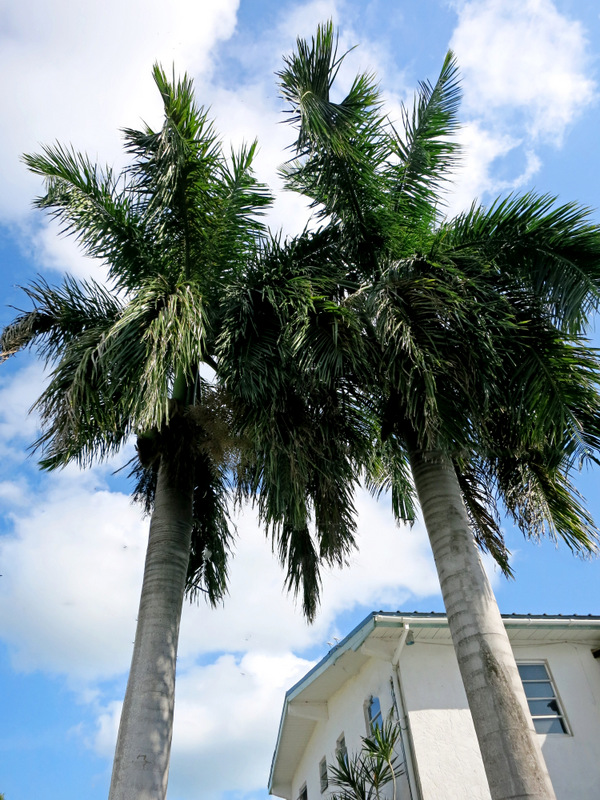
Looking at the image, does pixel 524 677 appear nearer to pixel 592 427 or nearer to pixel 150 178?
pixel 592 427

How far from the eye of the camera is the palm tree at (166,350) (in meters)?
7.89

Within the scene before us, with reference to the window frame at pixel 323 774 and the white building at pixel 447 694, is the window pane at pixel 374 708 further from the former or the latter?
the window frame at pixel 323 774

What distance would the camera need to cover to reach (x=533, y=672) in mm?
13281

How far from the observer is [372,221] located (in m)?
8.87

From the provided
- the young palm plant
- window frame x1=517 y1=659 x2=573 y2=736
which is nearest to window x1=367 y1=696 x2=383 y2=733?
the young palm plant

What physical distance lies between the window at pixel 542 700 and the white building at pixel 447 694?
2 cm

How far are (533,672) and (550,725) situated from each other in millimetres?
972

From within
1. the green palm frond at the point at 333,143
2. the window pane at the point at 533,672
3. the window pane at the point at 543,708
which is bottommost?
the window pane at the point at 543,708

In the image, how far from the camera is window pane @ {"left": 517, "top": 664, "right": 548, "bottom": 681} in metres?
13.2

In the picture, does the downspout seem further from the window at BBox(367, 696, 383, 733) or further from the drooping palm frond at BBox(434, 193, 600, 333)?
the drooping palm frond at BBox(434, 193, 600, 333)

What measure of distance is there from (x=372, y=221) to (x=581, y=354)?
121 inches

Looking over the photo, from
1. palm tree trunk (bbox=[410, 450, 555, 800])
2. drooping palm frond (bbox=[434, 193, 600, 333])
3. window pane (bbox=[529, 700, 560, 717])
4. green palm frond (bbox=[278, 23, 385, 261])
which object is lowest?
palm tree trunk (bbox=[410, 450, 555, 800])

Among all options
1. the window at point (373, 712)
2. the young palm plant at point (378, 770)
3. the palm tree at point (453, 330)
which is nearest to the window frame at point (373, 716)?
the window at point (373, 712)

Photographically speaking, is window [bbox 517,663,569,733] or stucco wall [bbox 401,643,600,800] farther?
window [bbox 517,663,569,733]
